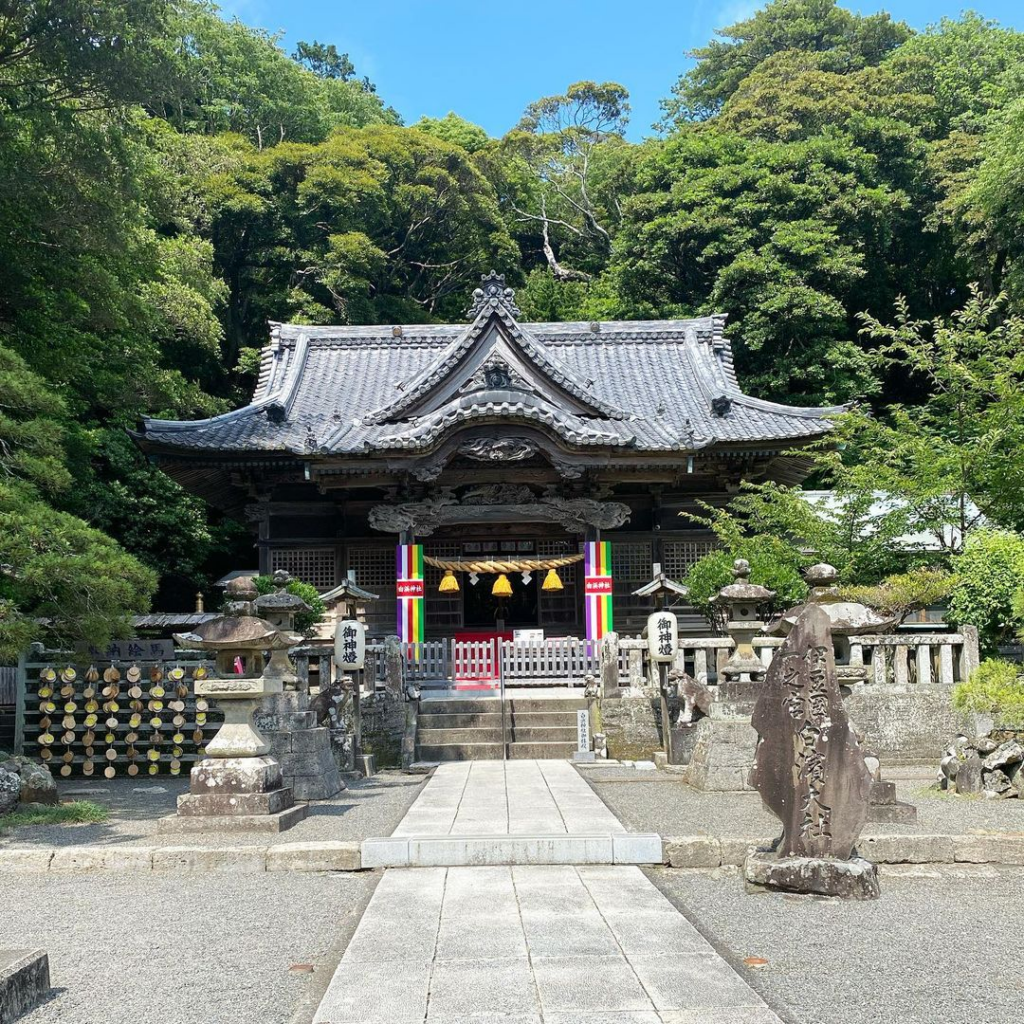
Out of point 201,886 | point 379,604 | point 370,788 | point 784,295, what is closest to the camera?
point 201,886

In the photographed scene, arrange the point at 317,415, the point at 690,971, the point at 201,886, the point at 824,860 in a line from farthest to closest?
the point at 317,415, the point at 201,886, the point at 824,860, the point at 690,971

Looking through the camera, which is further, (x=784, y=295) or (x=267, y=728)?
(x=784, y=295)

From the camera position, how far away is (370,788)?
11.5 meters

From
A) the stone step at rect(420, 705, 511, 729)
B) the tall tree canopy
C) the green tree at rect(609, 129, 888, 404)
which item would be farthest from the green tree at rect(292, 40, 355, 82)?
the stone step at rect(420, 705, 511, 729)

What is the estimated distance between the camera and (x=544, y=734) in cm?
1462

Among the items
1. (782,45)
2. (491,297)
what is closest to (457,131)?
(782,45)

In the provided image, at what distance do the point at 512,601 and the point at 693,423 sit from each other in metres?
5.51

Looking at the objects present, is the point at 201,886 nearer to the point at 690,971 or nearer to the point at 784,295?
the point at 690,971

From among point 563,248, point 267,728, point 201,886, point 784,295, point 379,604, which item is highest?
point 563,248

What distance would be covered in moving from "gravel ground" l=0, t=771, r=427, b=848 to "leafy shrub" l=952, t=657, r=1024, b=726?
685 cm

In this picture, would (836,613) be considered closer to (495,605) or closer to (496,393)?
(496,393)

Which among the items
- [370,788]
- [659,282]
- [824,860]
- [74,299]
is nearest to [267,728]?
[370,788]

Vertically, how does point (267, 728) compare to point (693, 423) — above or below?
below

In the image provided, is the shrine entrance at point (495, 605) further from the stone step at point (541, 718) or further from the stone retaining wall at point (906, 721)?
the stone retaining wall at point (906, 721)
